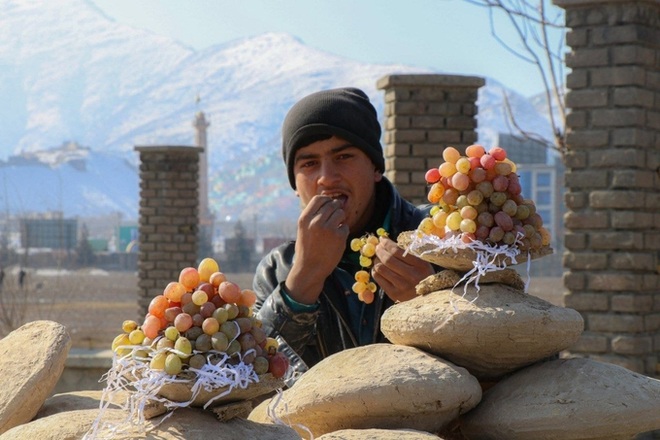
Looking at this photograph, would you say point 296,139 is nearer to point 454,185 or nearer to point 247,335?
point 454,185

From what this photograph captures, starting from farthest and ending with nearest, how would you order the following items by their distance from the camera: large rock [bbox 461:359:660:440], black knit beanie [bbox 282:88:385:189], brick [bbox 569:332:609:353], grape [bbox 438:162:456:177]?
brick [bbox 569:332:609:353] → black knit beanie [bbox 282:88:385:189] → grape [bbox 438:162:456:177] → large rock [bbox 461:359:660:440]

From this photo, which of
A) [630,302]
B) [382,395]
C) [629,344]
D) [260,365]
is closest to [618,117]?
[630,302]

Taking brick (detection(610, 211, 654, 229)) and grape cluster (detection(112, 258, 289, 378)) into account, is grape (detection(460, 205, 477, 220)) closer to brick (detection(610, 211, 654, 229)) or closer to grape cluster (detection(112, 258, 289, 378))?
grape cluster (detection(112, 258, 289, 378))

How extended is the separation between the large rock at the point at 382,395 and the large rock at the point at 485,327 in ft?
0.19

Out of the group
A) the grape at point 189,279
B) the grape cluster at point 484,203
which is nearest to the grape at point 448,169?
the grape cluster at point 484,203

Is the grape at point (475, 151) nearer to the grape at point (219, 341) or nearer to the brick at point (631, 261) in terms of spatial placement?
the grape at point (219, 341)

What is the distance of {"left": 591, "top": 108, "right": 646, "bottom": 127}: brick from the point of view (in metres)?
6.33

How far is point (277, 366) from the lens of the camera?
2135 mm

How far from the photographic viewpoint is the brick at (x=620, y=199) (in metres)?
6.38

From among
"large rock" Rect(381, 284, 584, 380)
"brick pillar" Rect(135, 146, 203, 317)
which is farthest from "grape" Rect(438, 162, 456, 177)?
"brick pillar" Rect(135, 146, 203, 317)

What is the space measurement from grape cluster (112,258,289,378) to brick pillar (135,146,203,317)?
33.1 feet

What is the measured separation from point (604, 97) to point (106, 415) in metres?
4.88

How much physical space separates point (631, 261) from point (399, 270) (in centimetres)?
403

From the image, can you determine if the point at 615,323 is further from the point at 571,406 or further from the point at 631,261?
the point at 571,406
